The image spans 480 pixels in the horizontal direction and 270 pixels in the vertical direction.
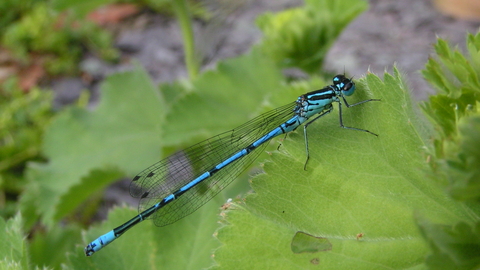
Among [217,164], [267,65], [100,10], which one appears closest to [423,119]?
[217,164]

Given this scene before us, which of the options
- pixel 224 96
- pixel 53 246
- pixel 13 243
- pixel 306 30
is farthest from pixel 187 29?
pixel 13 243

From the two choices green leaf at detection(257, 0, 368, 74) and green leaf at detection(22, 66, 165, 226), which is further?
green leaf at detection(22, 66, 165, 226)

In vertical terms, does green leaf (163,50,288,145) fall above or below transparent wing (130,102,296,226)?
above

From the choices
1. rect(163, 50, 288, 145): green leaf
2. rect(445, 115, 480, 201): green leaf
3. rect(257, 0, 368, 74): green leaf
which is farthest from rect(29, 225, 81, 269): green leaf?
rect(445, 115, 480, 201): green leaf

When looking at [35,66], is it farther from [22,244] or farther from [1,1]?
[22,244]

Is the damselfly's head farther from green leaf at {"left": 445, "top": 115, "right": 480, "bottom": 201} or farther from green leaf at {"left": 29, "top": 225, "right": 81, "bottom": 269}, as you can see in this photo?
green leaf at {"left": 29, "top": 225, "right": 81, "bottom": 269}

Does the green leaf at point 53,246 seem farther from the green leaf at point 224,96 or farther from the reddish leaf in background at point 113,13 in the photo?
the reddish leaf in background at point 113,13

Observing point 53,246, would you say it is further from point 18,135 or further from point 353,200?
point 353,200
